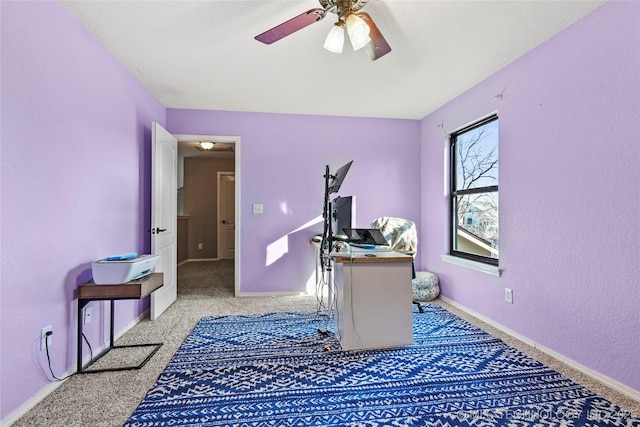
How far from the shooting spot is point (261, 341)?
2455 millimetres

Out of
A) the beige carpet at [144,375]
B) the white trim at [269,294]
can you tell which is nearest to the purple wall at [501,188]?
the beige carpet at [144,375]

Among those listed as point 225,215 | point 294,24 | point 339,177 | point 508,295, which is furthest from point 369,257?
point 225,215

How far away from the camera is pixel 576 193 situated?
2025mm

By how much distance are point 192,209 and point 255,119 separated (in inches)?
150

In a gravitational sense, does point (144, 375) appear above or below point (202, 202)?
below

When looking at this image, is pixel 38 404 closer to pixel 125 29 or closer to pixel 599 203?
pixel 125 29

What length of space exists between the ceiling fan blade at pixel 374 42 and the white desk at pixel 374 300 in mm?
1384

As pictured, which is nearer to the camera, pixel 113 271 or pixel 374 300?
pixel 113 271

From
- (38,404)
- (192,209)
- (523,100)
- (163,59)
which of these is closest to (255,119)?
(163,59)

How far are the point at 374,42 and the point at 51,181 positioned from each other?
2.07 metres

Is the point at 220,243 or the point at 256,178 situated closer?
the point at 256,178

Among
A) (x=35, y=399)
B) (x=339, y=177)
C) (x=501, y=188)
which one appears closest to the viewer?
(x=35, y=399)

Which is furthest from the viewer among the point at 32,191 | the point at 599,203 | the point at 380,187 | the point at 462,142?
the point at 380,187

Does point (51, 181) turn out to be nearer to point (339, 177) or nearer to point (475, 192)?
point (339, 177)
